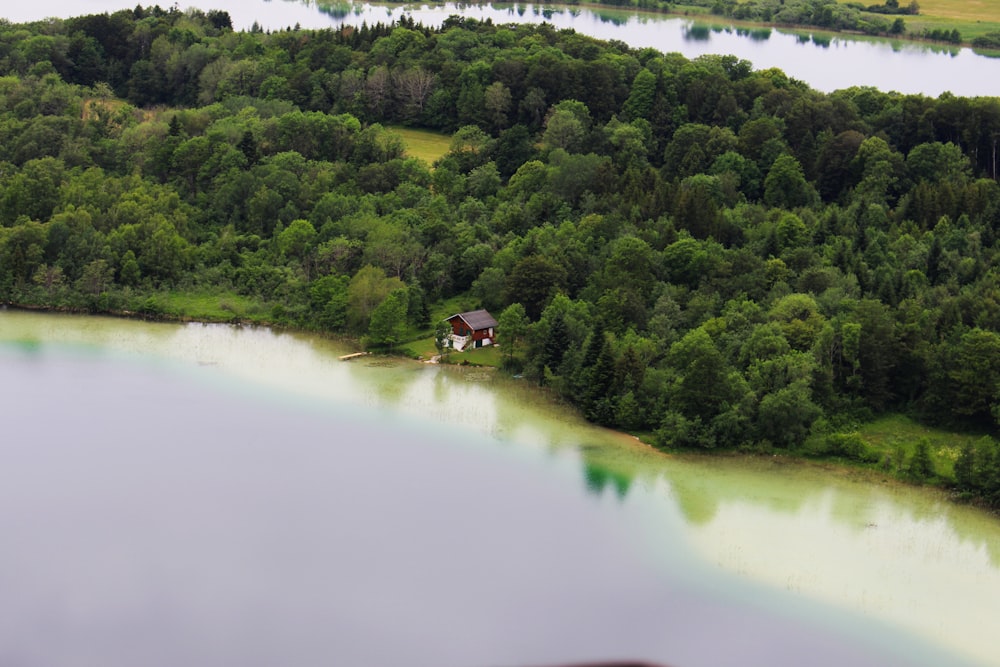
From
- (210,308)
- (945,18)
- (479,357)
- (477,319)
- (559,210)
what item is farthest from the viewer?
(945,18)

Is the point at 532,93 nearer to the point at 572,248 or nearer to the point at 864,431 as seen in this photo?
the point at 572,248

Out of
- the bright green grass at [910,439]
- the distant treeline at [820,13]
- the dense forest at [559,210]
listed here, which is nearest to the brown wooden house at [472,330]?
the dense forest at [559,210]

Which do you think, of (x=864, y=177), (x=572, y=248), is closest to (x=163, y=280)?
(x=572, y=248)

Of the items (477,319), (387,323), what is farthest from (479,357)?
(387,323)

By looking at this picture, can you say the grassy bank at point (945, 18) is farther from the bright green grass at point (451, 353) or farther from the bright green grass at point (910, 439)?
the bright green grass at point (910, 439)

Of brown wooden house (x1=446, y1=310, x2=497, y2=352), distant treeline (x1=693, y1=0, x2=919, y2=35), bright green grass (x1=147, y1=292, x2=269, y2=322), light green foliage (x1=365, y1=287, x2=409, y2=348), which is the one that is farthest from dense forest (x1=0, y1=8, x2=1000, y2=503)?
distant treeline (x1=693, y1=0, x2=919, y2=35)

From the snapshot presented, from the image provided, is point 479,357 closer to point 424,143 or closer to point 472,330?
point 472,330
